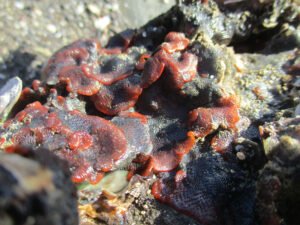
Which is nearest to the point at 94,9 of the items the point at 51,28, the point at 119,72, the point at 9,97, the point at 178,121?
the point at 51,28

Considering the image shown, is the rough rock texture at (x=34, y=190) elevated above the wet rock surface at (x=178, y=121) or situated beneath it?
elevated above

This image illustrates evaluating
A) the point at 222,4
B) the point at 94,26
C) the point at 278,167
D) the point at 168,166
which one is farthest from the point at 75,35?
the point at 278,167

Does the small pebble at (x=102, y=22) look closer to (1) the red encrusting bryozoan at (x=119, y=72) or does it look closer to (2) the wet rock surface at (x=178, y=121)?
(2) the wet rock surface at (x=178, y=121)

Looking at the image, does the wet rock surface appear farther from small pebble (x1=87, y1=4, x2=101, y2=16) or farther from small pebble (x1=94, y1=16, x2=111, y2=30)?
small pebble (x1=87, y1=4, x2=101, y2=16)

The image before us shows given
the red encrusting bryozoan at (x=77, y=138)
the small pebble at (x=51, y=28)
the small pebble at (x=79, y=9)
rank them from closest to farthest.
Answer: the red encrusting bryozoan at (x=77, y=138)
the small pebble at (x=51, y=28)
the small pebble at (x=79, y=9)

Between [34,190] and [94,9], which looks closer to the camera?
[34,190]

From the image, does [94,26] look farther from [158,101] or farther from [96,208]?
[96,208]

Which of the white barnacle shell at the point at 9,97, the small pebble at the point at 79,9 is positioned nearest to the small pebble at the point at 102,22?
the small pebble at the point at 79,9

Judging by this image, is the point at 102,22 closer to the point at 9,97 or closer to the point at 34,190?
the point at 9,97
